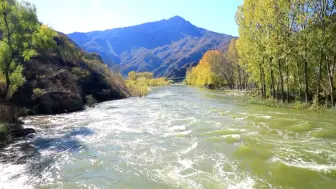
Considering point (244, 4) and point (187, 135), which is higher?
point (244, 4)

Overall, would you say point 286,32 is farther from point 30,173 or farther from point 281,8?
point 30,173

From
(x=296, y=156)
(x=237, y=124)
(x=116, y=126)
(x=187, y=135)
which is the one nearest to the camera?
(x=296, y=156)

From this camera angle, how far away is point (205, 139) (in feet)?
61.3

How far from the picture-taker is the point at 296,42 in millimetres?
31594

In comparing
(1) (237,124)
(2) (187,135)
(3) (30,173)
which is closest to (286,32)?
(1) (237,124)

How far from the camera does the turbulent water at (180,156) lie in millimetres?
11867

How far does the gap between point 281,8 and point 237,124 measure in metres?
17.0

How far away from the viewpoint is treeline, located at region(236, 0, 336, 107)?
29.2 m

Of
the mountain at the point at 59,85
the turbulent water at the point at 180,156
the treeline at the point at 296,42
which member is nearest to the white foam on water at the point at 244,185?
the turbulent water at the point at 180,156

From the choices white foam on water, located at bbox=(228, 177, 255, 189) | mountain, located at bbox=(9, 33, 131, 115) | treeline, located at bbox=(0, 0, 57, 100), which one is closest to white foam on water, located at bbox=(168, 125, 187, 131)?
white foam on water, located at bbox=(228, 177, 255, 189)

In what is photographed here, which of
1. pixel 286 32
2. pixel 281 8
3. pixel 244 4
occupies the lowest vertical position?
pixel 286 32

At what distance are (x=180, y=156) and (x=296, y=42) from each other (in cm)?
2316

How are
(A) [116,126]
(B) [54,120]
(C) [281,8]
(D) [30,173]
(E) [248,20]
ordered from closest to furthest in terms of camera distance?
(D) [30,173] → (A) [116,126] → (B) [54,120] → (C) [281,8] → (E) [248,20]

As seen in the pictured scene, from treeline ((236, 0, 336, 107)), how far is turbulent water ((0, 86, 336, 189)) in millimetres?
8628
